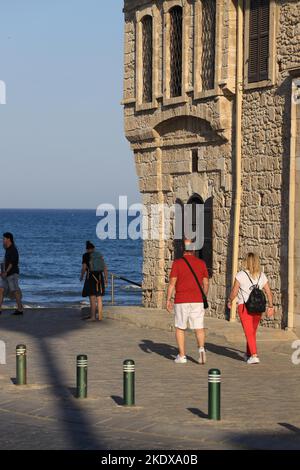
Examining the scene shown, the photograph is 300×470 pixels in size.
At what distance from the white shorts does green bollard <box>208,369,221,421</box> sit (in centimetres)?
419

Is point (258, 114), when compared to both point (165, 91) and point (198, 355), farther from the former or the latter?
point (198, 355)

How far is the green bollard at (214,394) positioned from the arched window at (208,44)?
36.2ft

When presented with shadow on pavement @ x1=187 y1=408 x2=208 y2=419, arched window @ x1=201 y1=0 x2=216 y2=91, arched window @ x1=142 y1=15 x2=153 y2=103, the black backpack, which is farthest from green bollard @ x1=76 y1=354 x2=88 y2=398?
arched window @ x1=142 y1=15 x2=153 y2=103

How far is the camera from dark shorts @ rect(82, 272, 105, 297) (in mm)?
22141

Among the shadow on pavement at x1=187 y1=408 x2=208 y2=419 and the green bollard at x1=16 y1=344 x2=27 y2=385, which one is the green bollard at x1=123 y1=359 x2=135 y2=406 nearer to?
the shadow on pavement at x1=187 y1=408 x2=208 y2=419

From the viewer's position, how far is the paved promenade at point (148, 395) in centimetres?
1052

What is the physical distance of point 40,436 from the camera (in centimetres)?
1057

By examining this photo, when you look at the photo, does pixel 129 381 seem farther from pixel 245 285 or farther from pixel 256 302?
pixel 245 285

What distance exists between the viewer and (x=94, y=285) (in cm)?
2219

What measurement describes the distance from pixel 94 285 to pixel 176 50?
5070 mm

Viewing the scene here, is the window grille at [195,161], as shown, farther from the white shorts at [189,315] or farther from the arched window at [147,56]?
the white shorts at [189,315]

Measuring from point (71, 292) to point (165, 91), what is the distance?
37175 mm

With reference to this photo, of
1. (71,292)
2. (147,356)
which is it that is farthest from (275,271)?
(71,292)
